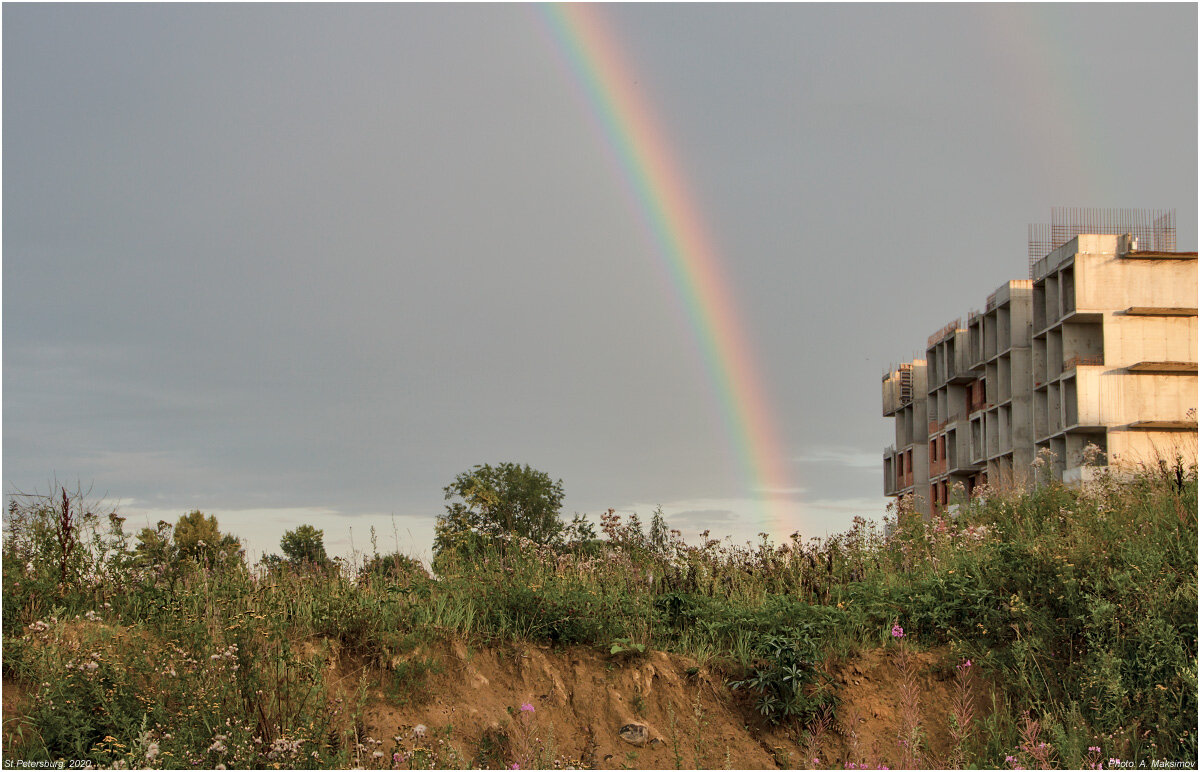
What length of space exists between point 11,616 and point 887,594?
7.15 meters

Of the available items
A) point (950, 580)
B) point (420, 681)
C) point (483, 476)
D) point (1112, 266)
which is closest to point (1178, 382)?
point (1112, 266)

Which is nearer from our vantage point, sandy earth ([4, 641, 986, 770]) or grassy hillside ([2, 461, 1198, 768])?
grassy hillside ([2, 461, 1198, 768])

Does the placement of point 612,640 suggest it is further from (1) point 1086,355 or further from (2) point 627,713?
(1) point 1086,355

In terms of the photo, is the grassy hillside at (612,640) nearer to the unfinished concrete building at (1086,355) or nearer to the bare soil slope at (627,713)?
the bare soil slope at (627,713)

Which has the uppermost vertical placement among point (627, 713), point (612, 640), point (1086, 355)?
point (1086, 355)

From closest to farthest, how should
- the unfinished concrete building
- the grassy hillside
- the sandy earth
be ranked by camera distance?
the grassy hillside < the sandy earth < the unfinished concrete building

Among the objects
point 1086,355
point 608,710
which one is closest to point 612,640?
point 608,710

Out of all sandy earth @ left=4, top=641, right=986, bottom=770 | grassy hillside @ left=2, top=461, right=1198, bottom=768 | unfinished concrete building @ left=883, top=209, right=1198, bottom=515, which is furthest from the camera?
unfinished concrete building @ left=883, top=209, right=1198, bottom=515

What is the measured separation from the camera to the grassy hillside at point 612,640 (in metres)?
6.71

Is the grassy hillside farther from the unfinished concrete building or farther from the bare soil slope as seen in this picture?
the unfinished concrete building

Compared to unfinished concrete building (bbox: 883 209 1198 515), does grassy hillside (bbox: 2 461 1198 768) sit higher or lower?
lower

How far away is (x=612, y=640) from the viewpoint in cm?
797

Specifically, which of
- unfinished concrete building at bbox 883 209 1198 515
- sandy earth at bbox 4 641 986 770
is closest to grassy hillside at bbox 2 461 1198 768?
sandy earth at bbox 4 641 986 770

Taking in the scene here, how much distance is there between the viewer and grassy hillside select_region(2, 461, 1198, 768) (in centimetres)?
671
